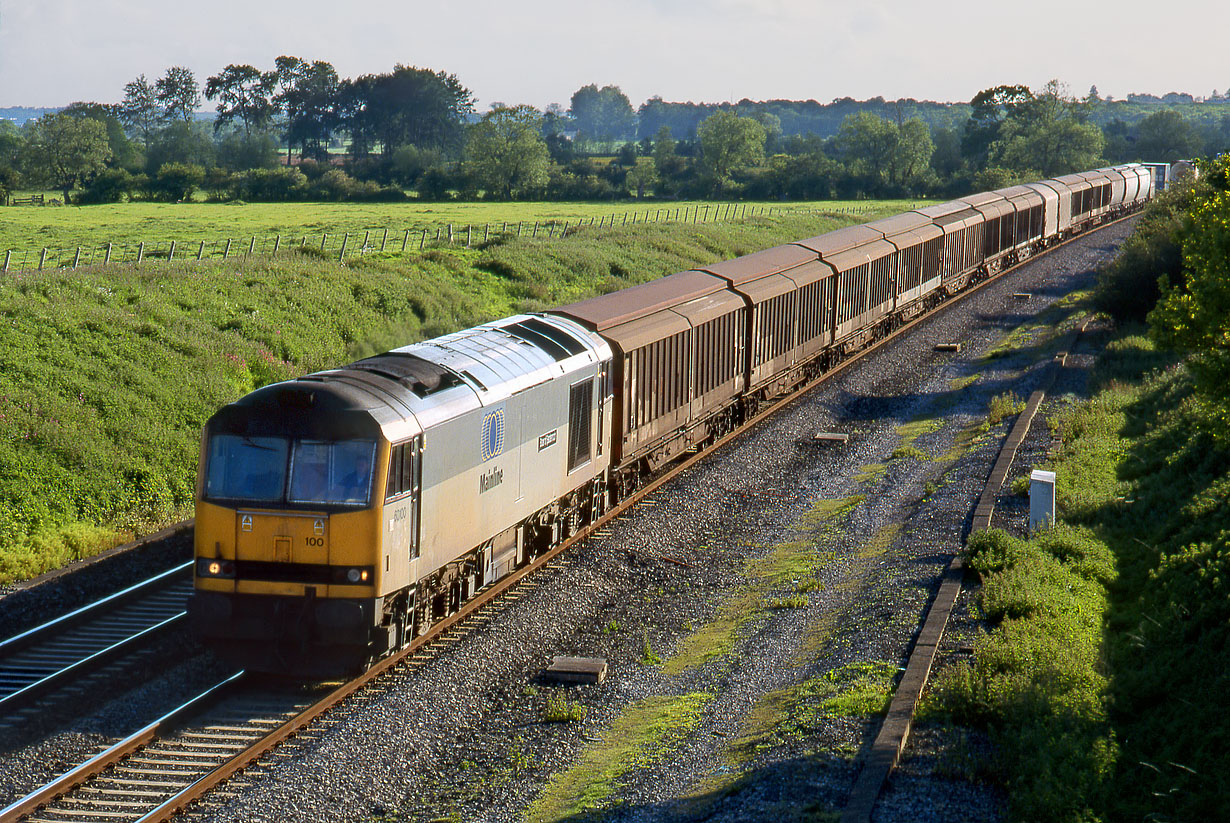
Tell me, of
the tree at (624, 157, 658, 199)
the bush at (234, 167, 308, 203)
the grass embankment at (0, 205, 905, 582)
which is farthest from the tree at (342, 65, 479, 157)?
the grass embankment at (0, 205, 905, 582)

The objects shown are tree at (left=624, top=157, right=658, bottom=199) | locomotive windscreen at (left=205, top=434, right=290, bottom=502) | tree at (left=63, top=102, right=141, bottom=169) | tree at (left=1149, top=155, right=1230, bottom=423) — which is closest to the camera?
locomotive windscreen at (left=205, top=434, right=290, bottom=502)

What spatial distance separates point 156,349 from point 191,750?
54.9 feet

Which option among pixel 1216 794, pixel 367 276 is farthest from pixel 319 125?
pixel 1216 794

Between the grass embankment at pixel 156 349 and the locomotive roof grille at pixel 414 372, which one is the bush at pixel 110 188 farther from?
the locomotive roof grille at pixel 414 372

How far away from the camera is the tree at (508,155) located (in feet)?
320

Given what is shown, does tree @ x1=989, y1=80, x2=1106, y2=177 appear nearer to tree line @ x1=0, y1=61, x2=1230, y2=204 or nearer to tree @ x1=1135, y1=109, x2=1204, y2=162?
tree line @ x1=0, y1=61, x2=1230, y2=204

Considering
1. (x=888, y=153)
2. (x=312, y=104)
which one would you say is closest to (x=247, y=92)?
(x=312, y=104)

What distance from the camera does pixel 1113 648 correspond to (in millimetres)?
14266

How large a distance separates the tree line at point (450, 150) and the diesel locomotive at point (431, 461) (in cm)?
7226

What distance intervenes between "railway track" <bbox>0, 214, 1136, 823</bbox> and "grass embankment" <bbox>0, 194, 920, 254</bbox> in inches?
1413

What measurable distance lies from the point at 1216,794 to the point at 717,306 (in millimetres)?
14723

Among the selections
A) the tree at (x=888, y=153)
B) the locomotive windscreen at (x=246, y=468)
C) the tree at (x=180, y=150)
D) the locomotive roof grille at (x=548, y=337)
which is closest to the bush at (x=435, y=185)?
the tree at (x=180, y=150)

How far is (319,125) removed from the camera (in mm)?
140250

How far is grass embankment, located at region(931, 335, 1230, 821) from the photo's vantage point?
1031 cm
